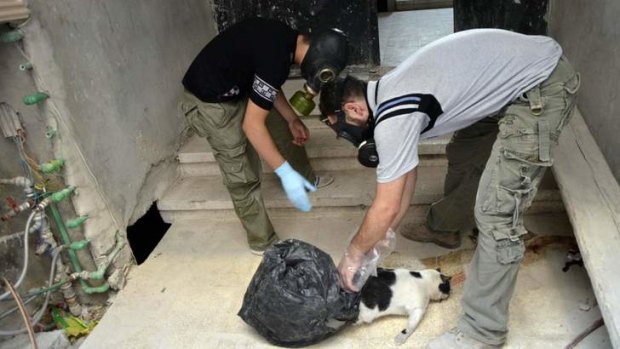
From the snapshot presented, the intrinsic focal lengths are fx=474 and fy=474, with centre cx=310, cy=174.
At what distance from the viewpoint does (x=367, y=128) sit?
1557 mm

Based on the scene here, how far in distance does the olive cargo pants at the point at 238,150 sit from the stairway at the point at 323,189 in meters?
0.32

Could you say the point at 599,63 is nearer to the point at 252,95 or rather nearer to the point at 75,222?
the point at 252,95

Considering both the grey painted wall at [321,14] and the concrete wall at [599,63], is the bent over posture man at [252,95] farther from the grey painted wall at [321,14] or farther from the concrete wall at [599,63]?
the grey painted wall at [321,14]

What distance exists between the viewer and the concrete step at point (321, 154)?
273 centimetres

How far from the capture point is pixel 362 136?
5.18 feet

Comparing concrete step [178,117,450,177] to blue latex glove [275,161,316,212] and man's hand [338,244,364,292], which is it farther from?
man's hand [338,244,364,292]

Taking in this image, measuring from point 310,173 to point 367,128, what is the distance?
118cm

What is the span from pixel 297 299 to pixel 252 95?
31.6 inches

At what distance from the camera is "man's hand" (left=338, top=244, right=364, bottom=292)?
1680mm

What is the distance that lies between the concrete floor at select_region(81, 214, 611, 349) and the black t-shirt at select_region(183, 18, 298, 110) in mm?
859

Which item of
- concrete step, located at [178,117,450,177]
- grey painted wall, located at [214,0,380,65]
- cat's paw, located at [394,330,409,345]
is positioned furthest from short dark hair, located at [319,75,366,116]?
grey painted wall, located at [214,0,380,65]

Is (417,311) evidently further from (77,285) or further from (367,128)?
(77,285)

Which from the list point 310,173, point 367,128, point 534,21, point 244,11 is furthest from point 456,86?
point 244,11

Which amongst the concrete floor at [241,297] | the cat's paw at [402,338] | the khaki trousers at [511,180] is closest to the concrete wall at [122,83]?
the concrete floor at [241,297]
